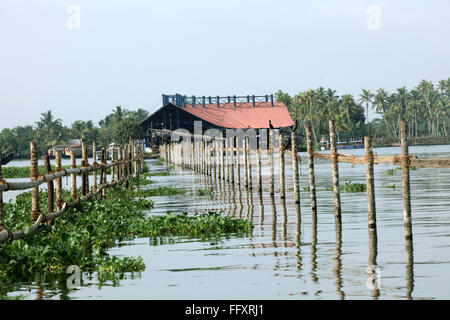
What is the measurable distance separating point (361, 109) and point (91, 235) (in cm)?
14012

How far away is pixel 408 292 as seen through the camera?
29.2 feet

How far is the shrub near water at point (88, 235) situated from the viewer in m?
11.3

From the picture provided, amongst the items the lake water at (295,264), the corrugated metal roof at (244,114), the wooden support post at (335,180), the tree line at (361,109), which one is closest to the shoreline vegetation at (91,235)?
the lake water at (295,264)

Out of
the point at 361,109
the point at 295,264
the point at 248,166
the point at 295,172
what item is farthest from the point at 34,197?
the point at 361,109

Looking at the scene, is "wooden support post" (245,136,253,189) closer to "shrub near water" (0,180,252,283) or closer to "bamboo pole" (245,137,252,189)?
"bamboo pole" (245,137,252,189)

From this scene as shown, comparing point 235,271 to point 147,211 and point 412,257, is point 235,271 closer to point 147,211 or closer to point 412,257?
point 412,257

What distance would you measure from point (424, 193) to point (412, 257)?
569 inches

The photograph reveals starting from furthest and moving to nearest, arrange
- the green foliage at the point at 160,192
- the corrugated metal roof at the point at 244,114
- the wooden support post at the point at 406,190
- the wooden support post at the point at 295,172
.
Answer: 1. the corrugated metal roof at the point at 244,114
2. the green foliage at the point at 160,192
3. the wooden support post at the point at 295,172
4. the wooden support post at the point at 406,190

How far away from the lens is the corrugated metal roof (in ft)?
318

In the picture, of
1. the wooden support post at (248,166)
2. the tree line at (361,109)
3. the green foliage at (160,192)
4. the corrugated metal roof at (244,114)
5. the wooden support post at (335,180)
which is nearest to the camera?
the wooden support post at (335,180)

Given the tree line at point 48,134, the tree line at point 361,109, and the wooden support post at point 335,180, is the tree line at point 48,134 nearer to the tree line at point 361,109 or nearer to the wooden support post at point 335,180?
the tree line at point 361,109

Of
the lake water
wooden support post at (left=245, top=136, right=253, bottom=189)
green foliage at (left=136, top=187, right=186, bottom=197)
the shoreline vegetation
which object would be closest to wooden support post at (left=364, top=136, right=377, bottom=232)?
the lake water

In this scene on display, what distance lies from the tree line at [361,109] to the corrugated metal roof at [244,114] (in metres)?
32.3

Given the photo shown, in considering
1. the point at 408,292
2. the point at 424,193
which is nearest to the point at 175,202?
the point at 424,193
